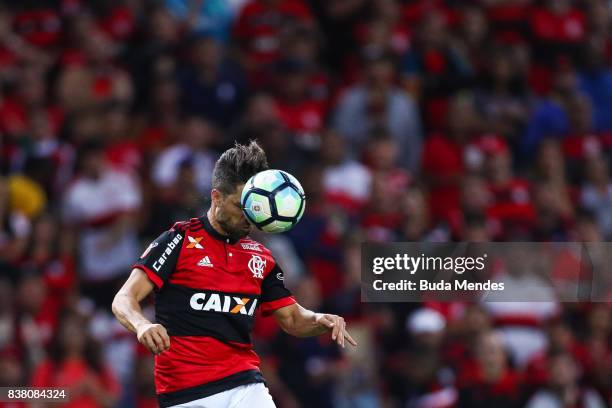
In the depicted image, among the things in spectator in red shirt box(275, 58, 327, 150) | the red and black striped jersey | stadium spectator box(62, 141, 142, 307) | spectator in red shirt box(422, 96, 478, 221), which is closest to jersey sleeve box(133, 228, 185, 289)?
the red and black striped jersey

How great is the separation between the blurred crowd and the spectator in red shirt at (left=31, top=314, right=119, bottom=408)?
0.02m

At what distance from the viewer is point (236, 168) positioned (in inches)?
266

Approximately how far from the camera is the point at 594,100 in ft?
51.0

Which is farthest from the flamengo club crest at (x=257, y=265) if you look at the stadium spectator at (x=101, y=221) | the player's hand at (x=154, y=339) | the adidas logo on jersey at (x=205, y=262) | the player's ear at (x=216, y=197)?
the stadium spectator at (x=101, y=221)

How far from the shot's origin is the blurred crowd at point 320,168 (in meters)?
11.4

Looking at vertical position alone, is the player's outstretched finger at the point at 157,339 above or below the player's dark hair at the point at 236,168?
below

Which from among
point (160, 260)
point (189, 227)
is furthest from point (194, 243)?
point (160, 260)

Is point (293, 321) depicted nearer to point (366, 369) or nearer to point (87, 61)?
point (366, 369)

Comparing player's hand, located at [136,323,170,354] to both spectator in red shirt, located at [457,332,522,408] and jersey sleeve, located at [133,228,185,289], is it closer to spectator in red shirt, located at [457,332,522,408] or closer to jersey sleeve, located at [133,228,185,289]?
jersey sleeve, located at [133,228,185,289]

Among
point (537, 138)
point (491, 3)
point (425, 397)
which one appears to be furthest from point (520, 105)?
point (425, 397)

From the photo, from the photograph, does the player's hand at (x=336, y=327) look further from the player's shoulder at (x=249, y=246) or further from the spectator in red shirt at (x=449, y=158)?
the spectator in red shirt at (x=449, y=158)

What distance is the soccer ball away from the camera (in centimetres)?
646

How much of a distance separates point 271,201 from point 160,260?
0.69 metres

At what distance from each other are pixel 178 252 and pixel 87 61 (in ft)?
21.8
